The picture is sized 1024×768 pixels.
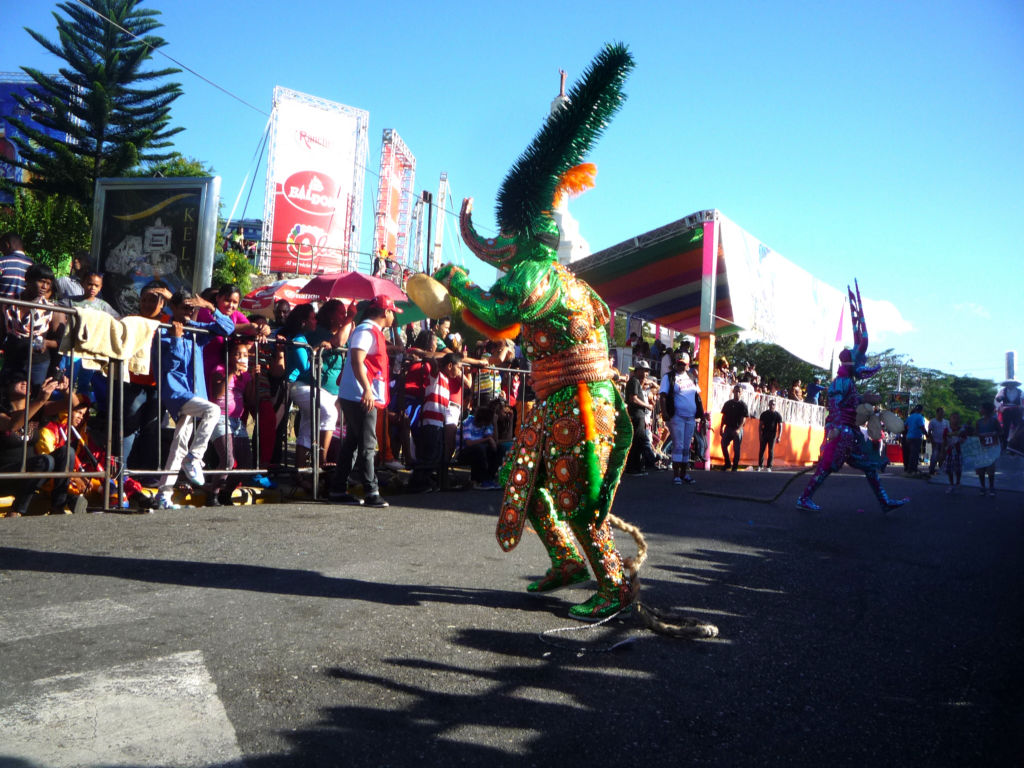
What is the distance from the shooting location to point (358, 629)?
334 cm

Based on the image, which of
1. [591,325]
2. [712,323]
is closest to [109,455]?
[591,325]

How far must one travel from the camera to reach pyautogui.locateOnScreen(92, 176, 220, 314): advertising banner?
982 centimetres

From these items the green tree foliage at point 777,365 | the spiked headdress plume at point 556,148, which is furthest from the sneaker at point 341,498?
the green tree foliage at point 777,365

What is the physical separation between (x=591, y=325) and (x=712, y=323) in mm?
11092

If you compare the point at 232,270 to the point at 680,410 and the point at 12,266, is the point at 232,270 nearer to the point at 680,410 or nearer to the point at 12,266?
the point at 680,410

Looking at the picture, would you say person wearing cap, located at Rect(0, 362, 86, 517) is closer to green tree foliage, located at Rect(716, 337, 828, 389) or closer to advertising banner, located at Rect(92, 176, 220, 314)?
advertising banner, located at Rect(92, 176, 220, 314)

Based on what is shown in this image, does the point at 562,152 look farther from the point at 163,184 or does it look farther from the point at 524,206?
the point at 163,184

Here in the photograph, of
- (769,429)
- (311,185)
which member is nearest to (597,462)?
(769,429)

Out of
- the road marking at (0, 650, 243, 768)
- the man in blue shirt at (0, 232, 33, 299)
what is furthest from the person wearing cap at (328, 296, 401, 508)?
the road marking at (0, 650, 243, 768)

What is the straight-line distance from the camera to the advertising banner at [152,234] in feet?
32.2

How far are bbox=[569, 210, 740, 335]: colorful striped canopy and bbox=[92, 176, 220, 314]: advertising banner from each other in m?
8.18

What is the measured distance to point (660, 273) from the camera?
1675 cm

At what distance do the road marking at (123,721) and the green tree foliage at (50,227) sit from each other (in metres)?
27.4

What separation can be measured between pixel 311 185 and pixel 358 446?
161 ft
